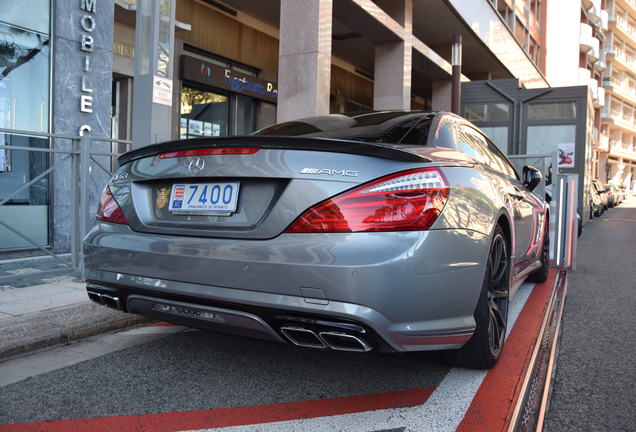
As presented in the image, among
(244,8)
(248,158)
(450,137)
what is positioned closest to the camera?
(248,158)

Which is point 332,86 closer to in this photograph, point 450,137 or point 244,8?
point 244,8

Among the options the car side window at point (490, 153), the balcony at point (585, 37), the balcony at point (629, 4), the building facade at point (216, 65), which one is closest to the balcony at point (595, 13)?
the balcony at point (585, 37)

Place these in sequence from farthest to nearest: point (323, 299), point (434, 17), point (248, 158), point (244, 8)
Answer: point (434, 17) → point (244, 8) → point (248, 158) → point (323, 299)

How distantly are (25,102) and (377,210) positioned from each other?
6859 mm

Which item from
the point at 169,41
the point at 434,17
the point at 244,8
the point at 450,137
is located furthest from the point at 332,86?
the point at 450,137

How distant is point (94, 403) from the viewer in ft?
8.45

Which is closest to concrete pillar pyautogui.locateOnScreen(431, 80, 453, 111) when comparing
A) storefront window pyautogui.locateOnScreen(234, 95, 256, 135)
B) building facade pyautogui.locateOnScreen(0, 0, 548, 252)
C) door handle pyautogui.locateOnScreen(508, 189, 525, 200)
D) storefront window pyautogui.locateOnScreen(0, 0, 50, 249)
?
building facade pyautogui.locateOnScreen(0, 0, 548, 252)

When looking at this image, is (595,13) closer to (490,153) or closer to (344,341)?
(490,153)

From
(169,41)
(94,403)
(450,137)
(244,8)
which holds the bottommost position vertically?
(94,403)

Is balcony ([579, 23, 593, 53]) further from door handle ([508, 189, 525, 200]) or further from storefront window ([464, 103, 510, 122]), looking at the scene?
door handle ([508, 189, 525, 200])

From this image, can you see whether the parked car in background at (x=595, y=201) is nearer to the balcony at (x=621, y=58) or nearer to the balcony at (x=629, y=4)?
the balcony at (x=621, y=58)

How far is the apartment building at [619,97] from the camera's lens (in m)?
57.8

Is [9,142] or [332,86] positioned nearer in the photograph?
[9,142]

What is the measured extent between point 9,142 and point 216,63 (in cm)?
661
